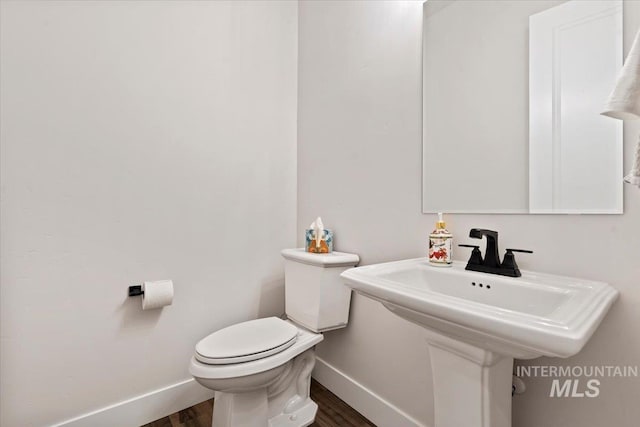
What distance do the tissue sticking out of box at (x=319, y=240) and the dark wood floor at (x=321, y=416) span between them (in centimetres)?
81

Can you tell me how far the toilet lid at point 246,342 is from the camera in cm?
116

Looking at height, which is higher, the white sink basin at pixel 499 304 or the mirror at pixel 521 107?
the mirror at pixel 521 107

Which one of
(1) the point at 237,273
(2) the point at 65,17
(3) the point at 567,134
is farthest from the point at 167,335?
(3) the point at 567,134

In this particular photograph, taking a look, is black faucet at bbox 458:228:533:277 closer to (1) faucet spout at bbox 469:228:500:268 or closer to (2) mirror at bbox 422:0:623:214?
(1) faucet spout at bbox 469:228:500:268

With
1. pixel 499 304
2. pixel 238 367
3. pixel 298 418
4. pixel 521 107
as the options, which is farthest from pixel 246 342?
→ pixel 521 107

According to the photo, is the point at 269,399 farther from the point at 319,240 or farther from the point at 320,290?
the point at 319,240

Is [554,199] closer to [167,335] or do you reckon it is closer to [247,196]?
[247,196]

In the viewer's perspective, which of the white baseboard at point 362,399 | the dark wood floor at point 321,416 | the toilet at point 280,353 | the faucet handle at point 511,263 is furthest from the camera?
the dark wood floor at point 321,416

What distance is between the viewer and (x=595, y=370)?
832 millimetres

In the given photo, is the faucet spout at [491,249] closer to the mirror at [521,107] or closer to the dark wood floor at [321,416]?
the mirror at [521,107]

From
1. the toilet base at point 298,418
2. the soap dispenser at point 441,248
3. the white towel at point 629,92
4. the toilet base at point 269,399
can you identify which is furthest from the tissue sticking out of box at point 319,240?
the white towel at point 629,92

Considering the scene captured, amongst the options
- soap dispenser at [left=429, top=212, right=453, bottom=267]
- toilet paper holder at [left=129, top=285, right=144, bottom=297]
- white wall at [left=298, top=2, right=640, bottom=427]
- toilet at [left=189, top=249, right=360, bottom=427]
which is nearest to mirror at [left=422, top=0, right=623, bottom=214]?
white wall at [left=298, top=2, right=640, bottom=427]

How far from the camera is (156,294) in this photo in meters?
1.39

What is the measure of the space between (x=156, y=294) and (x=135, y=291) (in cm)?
11
